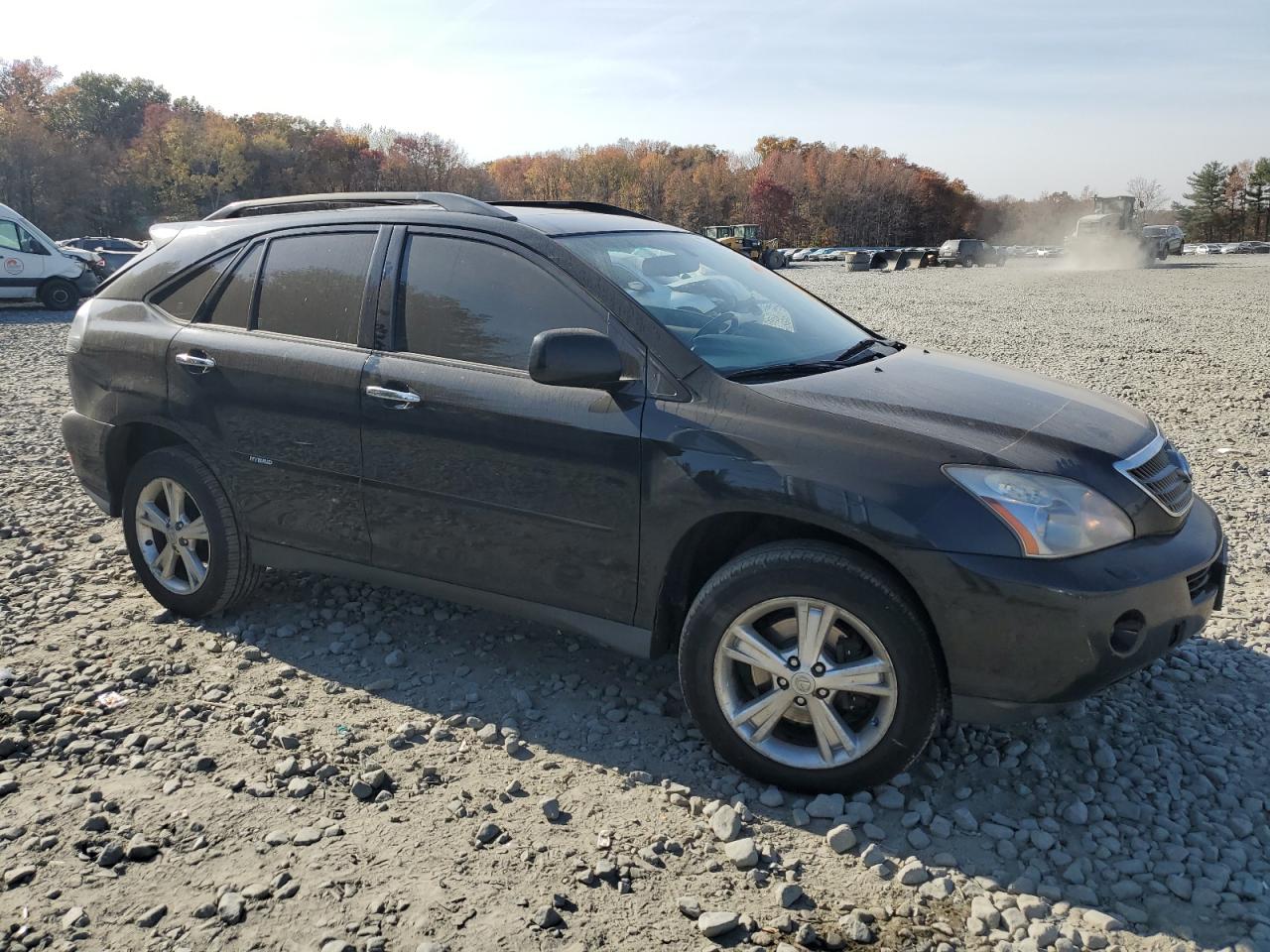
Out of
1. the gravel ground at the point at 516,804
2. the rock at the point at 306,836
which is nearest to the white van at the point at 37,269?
the gravel ground at the point at 516,804

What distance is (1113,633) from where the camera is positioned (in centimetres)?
286

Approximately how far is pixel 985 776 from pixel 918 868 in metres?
0.64

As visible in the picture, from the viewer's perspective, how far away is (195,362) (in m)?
4.31

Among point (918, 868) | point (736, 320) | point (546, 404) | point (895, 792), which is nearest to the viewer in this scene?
point (918, 868)

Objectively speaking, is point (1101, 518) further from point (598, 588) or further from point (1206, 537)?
point (598, 588)

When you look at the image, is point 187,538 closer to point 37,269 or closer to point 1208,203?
point 37,269

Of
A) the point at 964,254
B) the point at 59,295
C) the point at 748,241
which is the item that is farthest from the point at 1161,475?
the point at 964,254

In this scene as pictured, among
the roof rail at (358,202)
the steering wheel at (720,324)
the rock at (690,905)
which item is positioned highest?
the roof rail at (358,202)

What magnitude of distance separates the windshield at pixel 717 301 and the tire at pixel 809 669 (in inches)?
30.7

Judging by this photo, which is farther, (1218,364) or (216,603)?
(1218,364)

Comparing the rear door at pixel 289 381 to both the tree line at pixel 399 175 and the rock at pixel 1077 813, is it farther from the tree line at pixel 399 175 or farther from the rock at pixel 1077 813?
the tree line at pixel 399 175

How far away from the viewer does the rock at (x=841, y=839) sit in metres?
2.95

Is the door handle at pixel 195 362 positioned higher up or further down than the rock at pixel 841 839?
higher up

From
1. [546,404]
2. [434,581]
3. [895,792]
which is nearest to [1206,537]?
[895,792]
